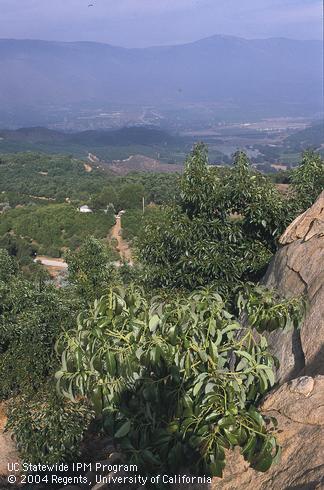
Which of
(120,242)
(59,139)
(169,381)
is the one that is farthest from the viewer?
(59,139)

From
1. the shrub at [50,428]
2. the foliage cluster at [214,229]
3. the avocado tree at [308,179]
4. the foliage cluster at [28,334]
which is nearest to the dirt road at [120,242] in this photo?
the foliage cluster at [28,334]

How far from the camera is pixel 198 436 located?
11.9 ft

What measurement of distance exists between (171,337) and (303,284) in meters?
3.41

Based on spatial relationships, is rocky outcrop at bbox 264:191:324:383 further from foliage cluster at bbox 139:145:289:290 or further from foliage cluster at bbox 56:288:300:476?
foliage cluster at bbox 56:288:300:476

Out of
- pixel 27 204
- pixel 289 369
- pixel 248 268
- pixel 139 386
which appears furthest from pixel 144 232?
pixel 27 204

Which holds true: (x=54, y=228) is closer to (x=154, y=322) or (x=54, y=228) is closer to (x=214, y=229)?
(x=214, y=229)

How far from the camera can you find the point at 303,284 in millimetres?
6734

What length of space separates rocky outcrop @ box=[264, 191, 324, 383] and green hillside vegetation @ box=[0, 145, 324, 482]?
1.48 ft

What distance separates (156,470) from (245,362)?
1.06 m

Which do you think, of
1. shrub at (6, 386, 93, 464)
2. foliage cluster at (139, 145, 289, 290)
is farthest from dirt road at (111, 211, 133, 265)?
shrub at (6, 386, 93, 464)

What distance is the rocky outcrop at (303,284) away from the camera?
5.63 metres

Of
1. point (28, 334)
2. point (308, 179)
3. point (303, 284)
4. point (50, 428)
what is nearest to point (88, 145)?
point (28, 334)

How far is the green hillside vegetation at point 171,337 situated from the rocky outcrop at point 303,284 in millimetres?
451

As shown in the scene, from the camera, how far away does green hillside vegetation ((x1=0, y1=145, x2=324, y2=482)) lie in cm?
377
